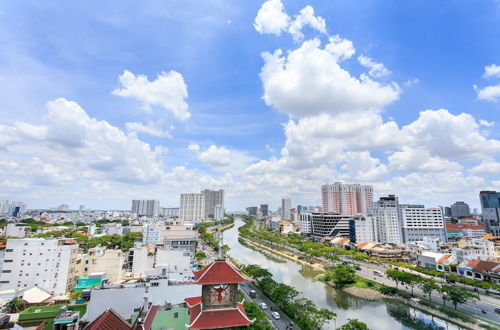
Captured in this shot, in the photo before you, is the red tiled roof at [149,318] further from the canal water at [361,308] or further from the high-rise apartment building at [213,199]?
the high-rise apartment building at [213,199]

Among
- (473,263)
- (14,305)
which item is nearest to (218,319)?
(14,305)

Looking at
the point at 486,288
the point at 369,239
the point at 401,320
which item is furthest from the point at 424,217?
the point at 401,320

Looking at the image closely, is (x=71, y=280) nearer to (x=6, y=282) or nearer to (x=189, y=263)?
(x=6, y=282)

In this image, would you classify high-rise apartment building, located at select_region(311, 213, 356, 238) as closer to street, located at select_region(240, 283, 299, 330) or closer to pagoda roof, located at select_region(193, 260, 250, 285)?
street, located at select_region(240, 283, 299, 330)

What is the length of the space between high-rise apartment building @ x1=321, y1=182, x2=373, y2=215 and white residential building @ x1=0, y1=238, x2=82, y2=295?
367 ft

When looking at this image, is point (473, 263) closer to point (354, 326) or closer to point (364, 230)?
point (364, 230)

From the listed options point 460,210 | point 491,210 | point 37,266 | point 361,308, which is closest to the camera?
point 361,308

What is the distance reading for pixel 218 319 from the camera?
478 inches

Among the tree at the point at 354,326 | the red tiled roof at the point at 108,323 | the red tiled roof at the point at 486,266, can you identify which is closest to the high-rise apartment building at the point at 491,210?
the red tiled roof at the point at 486,266

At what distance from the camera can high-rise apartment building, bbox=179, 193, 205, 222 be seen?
493 ft

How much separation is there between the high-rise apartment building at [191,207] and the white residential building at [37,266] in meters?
115

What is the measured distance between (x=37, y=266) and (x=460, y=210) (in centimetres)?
19699

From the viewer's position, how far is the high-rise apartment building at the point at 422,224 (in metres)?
70.6

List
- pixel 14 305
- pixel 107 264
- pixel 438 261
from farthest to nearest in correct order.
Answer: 1. pixel 438 261
2. pixel 107 264
3. pixel 14 305
